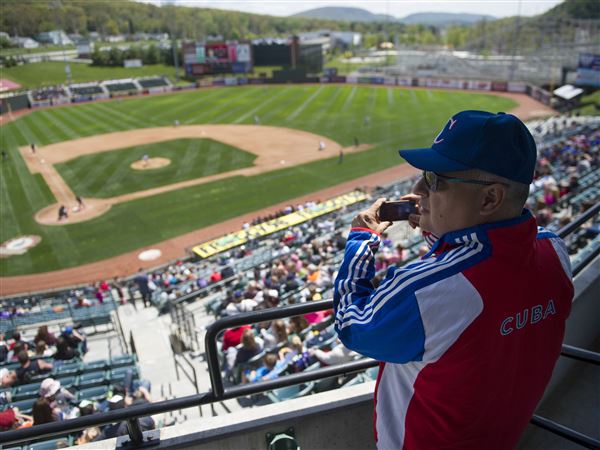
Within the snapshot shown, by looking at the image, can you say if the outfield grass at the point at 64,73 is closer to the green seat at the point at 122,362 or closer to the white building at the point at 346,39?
the green seat at the point at 122,362

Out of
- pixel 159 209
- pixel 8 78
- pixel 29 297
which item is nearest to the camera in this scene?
pixel 29 297

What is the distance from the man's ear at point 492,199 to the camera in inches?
58.9

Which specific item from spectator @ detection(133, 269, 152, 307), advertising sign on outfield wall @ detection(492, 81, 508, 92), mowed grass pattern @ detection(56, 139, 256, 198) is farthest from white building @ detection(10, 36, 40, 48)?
advertising sign on outfield wall @ detection(492, 81, 508, 92)

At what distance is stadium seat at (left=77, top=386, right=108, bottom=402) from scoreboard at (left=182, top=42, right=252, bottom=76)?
62468 millimetres

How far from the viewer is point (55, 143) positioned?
33.4 m

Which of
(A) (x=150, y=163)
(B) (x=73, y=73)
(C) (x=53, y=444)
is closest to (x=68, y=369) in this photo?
(C) (x=53, y=444)

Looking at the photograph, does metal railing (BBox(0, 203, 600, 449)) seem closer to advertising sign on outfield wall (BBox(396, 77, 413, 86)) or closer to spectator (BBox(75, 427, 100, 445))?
spectator (BBox(75, 427, 100, 445))

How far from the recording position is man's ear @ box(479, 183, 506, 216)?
4.91ft

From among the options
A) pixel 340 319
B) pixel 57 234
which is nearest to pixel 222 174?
pixel 57 234

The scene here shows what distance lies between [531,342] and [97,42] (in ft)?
186

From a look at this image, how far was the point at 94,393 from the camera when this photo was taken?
6586 mm

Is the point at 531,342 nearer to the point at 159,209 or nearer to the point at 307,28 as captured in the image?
the point at 159,209

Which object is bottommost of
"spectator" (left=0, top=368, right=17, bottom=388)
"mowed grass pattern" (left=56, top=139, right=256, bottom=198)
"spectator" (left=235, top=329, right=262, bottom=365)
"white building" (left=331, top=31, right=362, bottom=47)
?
"mowed grass pattern" (left=56, top=139, right=256, bottom=198)

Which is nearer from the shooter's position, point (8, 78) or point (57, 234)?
point (57, 234)
